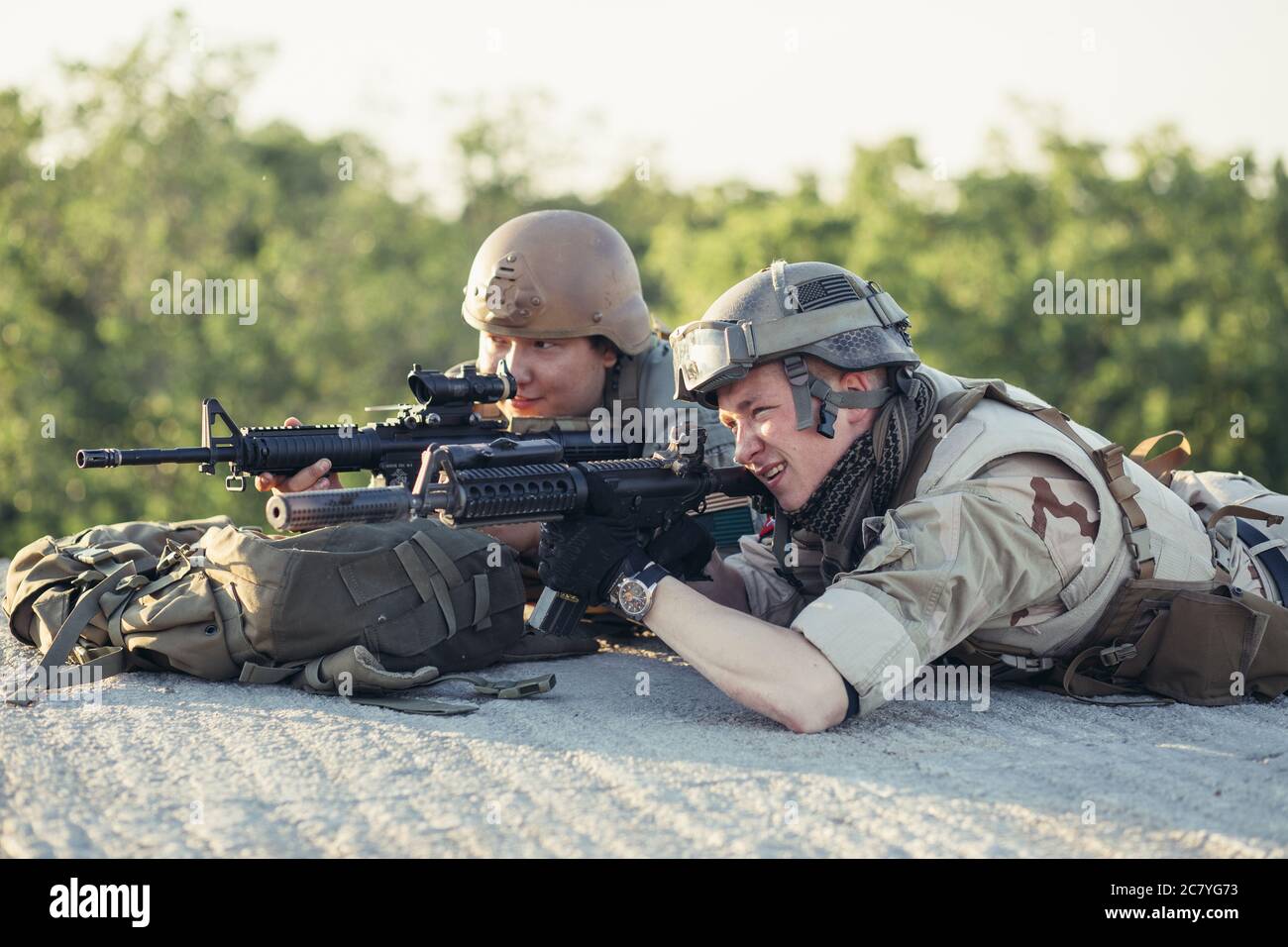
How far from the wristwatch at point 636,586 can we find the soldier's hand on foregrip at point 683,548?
22cm

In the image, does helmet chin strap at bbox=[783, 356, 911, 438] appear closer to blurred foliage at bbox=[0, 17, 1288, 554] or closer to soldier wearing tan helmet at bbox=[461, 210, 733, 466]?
soldier wearing tan helmet at bbox=[461, 210, 733, 466]

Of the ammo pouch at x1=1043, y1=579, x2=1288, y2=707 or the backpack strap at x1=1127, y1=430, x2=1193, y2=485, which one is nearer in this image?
the ammo pouch at x1=1043, y1=579, x2=1288, y2=707

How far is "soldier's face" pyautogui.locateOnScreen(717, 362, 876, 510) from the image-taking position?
A: 13.8ft

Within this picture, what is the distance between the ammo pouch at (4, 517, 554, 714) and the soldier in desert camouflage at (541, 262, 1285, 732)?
68cm

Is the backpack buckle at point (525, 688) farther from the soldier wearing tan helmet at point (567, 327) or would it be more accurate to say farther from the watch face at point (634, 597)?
the soldier wearing tan helmet at point (567, 327)

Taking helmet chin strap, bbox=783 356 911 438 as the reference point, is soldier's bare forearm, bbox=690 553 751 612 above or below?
below

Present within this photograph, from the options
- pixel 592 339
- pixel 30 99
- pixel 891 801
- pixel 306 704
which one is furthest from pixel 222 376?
pixel 891 801

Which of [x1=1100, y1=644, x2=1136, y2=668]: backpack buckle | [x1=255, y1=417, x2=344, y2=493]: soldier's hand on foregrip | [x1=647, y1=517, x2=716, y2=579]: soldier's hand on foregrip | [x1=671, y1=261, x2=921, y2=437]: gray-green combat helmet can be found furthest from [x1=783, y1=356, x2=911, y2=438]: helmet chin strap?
[x1=255, y1=417, x2=344, y2=493]: soldier's hand on foregrip

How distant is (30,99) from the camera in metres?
25.5

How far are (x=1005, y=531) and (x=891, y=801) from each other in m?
1.03

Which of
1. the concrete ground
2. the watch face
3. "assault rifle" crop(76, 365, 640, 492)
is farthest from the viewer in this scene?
"assault rifle" crop(76, 365, 640, 492)

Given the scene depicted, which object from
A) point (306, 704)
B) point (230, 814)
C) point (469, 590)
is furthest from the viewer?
point (469, 590)

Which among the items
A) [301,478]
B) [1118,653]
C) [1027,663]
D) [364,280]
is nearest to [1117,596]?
[1118,653]
